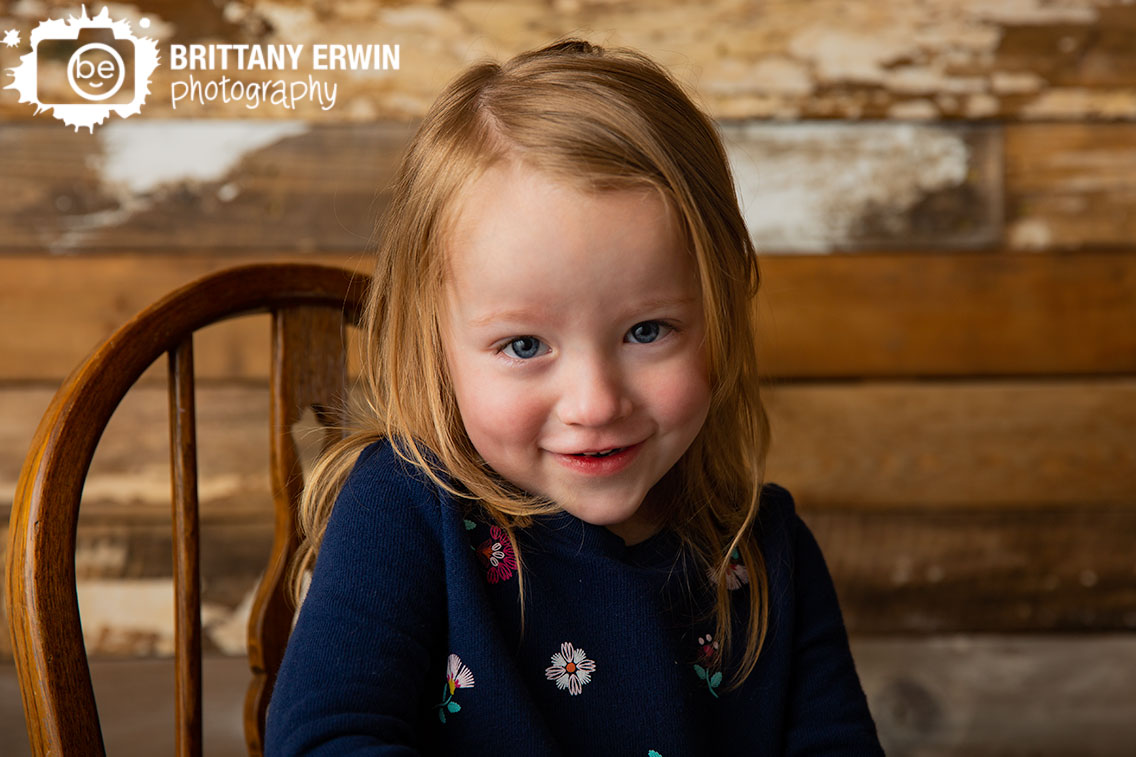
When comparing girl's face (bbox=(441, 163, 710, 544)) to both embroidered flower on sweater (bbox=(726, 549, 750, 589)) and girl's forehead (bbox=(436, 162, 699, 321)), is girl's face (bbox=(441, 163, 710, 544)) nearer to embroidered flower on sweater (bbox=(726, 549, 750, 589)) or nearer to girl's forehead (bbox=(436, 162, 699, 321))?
girl's forehead (bbox=(436, 162, 699, 321))

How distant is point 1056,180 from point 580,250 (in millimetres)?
966

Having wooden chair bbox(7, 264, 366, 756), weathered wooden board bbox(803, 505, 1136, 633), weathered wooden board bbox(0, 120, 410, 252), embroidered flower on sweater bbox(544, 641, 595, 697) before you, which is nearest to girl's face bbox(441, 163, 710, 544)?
embroidered flower on sweater bbox(544, 641, 595, 697)

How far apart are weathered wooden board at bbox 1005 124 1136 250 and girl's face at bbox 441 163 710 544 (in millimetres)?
827

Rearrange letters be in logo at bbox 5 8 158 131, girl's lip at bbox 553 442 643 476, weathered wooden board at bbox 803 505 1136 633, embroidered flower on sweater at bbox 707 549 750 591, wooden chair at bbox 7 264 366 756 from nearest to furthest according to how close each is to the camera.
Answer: wooden chair at bbox 7 264 366 756 < girl's lip at bbox 553 442 643 476 < embroidered flower on sweater at bbox 707 549 750 591 < letters be in logo at bbox 5 8 158 131 < weathered wooden board at bbox 803 505 1136 633

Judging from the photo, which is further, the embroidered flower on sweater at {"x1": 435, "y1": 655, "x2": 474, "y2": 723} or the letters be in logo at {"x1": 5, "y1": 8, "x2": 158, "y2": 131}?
the letters be in logo at {"x1": 5, "y1": 8, "x2": 158, "y2": 131}

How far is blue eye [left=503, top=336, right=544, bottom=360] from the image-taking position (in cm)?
74

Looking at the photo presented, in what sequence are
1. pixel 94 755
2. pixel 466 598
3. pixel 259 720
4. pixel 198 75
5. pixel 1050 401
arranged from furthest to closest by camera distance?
1. pixel 1050 401
2. pixel 198 75
3. pixel 259 720
4. pixel 466 598
5. pixel 94 755

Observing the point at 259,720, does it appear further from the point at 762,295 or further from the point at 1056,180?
the point at 1056,180

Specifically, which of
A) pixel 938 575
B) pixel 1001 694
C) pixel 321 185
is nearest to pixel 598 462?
pixel 321 185

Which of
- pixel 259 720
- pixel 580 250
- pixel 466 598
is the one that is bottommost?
pixel 259 720

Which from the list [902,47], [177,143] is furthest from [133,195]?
[902,47]

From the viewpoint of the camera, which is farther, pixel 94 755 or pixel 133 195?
pixel 133 195

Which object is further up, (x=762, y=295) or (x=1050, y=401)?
(x=762, y=295)

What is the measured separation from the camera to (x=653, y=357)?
75cm
